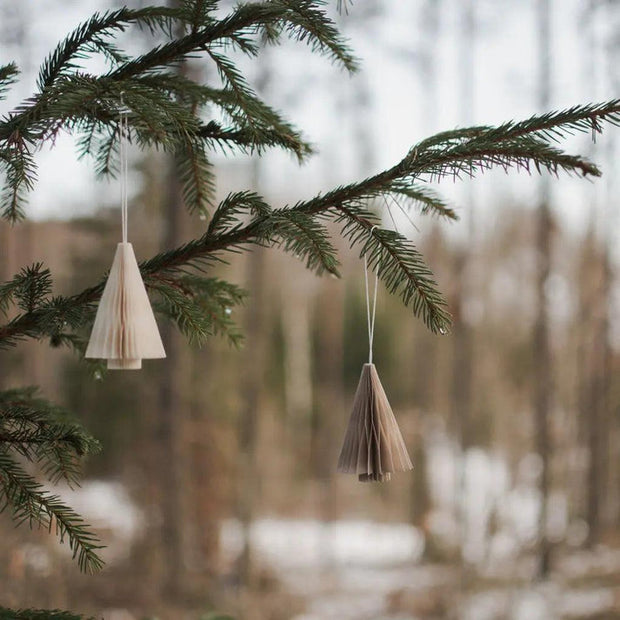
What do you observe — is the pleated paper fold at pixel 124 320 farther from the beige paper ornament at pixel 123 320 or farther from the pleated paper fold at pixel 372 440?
the pleated paper fold at pixel 372 440

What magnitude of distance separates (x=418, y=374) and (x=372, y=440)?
4634 millimetres

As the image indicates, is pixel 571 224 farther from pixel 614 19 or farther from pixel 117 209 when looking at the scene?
pixel 117 209

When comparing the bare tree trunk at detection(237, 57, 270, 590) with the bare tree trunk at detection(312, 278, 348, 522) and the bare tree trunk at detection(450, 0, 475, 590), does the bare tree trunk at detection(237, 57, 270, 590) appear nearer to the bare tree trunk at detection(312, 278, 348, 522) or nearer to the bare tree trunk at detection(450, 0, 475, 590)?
the bare tree trunk at detection(450, 0, 475, 590)

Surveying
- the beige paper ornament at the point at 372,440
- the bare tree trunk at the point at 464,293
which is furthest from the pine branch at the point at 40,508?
the bare tree trunk at the point at 464,293

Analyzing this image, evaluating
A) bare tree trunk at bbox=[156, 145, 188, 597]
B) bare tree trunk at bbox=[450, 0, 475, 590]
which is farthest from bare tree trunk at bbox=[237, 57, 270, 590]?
bare tree trunk at bbox=[450, 0, 475, 590]

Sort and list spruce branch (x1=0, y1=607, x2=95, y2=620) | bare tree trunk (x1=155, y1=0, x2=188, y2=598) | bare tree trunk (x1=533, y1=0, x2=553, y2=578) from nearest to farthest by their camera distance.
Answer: spruce branch (x1=0, y1=607, x2=95, y2=620) → bare tree trunk (x1=155, y1=0, x2=188, y2=598) → bare tree trunk (x1=533, y1=0, x2=553, y2=578)

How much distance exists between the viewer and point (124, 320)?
87 cm

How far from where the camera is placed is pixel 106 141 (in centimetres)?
125

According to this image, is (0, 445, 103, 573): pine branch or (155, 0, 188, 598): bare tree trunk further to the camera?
(155, 0, 188, 598): bare tree trunk

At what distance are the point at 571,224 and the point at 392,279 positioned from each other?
4.21 m

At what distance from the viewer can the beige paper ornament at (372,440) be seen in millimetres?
1005

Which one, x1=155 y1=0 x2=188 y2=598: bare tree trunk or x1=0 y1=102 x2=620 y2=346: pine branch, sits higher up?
x1=0 y1=102 x2=620 y2=346: pine branch

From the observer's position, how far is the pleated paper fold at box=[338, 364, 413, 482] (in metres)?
1.00

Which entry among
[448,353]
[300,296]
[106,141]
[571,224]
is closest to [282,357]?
[300,296]
